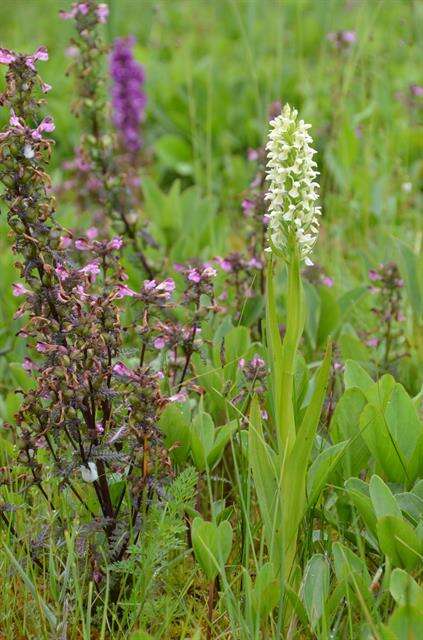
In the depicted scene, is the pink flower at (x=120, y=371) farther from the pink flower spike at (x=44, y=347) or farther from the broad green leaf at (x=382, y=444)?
the broad green leaf at (x=382, y=444)

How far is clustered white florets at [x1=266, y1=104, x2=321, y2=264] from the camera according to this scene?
1.81 m

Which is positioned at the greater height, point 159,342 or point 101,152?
point 101,152

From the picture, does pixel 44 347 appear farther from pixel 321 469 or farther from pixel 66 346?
pixel 321 469

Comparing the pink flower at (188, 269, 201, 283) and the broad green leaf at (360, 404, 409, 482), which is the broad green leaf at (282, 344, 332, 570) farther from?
the pink flower at (188, 269, 201, 283)

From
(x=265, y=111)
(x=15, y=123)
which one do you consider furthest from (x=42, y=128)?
(x=265, y=111)

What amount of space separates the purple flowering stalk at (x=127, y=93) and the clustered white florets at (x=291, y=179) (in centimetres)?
316

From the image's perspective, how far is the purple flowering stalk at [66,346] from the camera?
6.61 feet

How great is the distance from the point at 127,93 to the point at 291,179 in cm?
340

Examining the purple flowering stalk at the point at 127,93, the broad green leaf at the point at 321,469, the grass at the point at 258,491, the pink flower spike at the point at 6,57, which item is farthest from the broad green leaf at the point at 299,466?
the purple flowering stalk at the point at 127,93

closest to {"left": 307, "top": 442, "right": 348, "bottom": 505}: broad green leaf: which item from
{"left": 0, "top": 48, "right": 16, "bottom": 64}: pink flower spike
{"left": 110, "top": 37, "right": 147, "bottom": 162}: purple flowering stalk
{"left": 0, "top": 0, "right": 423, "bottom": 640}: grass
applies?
{"left": 0, "top": 0, "right": 423, "bottom": 640}: grass

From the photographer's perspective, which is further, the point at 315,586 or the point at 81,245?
the point at 81,245

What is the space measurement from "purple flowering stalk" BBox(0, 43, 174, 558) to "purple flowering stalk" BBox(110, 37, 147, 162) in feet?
9.50

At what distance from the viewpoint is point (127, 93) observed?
16.6ft

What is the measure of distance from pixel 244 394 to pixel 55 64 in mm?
4661
